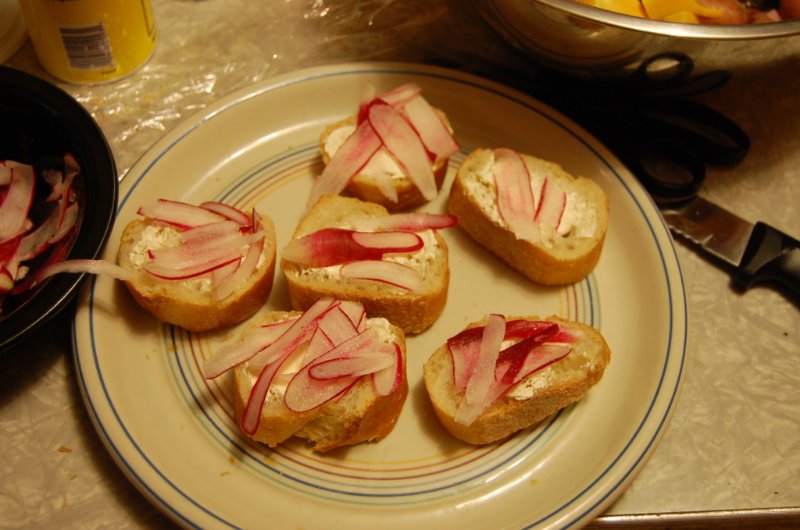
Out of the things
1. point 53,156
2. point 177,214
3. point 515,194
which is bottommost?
point 515,194

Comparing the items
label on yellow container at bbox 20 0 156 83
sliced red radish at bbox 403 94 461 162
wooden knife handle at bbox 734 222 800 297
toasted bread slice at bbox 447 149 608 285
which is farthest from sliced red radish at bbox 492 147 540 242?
label on yellow container at bbox 20 0 156 83

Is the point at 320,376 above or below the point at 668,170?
above

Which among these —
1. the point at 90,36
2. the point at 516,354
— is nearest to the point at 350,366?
the point at 516,354

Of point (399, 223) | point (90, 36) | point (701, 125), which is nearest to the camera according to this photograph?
point (399, 223)

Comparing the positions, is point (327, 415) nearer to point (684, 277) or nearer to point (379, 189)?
point (379, 189)

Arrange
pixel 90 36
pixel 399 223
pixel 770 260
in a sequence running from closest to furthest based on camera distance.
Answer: pixel 399 223, pixel 770 260, pixel 90 36

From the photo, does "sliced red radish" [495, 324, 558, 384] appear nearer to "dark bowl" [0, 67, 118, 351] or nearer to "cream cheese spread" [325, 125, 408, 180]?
"cream cheese spread" [325, 125, 408, 180]

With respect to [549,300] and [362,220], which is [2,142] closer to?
[362,220]

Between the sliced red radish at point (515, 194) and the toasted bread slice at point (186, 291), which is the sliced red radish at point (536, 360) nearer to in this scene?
the sliced red radish at point (515, 194)
